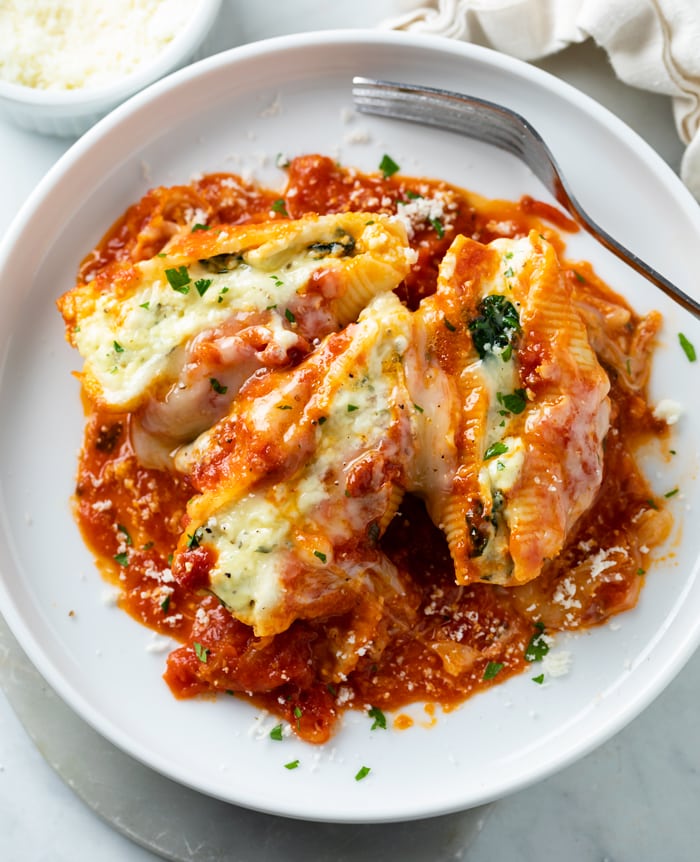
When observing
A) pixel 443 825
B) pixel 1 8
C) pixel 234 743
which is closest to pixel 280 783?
pixel 234 743

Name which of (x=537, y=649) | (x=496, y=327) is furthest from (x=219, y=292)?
(x=537, y=649)

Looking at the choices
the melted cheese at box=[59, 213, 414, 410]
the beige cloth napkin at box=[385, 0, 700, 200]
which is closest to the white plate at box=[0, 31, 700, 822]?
the beige cloth napkin at box=[385, 0, 700, 200]

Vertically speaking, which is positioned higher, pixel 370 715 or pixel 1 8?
pixel 1 8

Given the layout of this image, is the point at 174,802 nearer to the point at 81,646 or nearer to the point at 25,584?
the point at 81,646

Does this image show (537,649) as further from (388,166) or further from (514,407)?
(388,166)

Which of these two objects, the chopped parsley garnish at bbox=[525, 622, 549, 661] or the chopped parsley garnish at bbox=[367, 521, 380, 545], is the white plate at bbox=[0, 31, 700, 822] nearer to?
the chopped parsley garnish at bbox=[525, 622, 549, 661]
